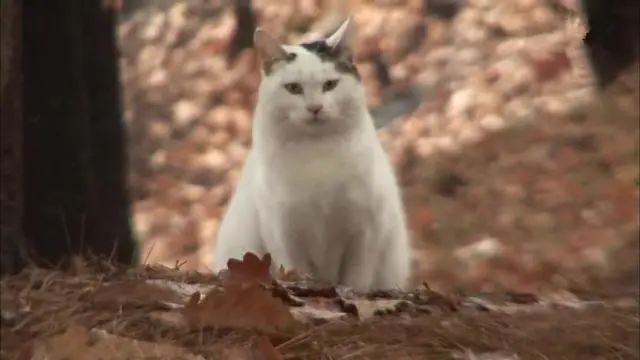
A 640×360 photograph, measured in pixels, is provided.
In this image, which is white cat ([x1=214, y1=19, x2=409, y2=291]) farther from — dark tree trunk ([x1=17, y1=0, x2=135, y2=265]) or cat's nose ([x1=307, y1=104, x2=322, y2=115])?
dark tree trunk ([x1=17, y1=0, x2=135, y2=265])

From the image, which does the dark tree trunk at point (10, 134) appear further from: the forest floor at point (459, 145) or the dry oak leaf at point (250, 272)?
the dry oak leaf at point (250, 272)

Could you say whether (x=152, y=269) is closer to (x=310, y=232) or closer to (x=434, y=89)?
(x=310, y=232)

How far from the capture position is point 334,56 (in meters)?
1.44

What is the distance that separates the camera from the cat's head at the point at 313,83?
4.69ft

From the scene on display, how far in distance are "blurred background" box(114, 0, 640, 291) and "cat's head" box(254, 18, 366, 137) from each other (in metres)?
0.06

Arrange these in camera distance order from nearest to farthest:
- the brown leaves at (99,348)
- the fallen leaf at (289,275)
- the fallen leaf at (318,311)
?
the brown leaves at (99,348) → the fallen leaf at (318,311) → the fallen leaf at (289,275)

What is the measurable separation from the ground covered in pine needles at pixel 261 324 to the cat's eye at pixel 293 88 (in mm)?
270

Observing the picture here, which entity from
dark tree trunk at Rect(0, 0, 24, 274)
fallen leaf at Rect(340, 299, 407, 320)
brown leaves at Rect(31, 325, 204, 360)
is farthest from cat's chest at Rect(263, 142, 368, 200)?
brown leaves at Rect(31, 325, 204, 360)

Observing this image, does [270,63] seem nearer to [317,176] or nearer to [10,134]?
[317,176]

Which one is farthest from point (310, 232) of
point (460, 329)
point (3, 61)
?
point (3, 61)

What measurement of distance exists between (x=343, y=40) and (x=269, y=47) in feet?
0.33

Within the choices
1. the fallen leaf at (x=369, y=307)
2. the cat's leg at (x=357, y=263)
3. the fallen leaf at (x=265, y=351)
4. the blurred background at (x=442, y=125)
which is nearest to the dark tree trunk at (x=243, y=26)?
the blurred background at (x=442, y=125)

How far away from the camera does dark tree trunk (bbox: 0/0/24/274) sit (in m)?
1.19

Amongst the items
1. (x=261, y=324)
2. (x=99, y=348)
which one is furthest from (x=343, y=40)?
(x=99, y=348)
